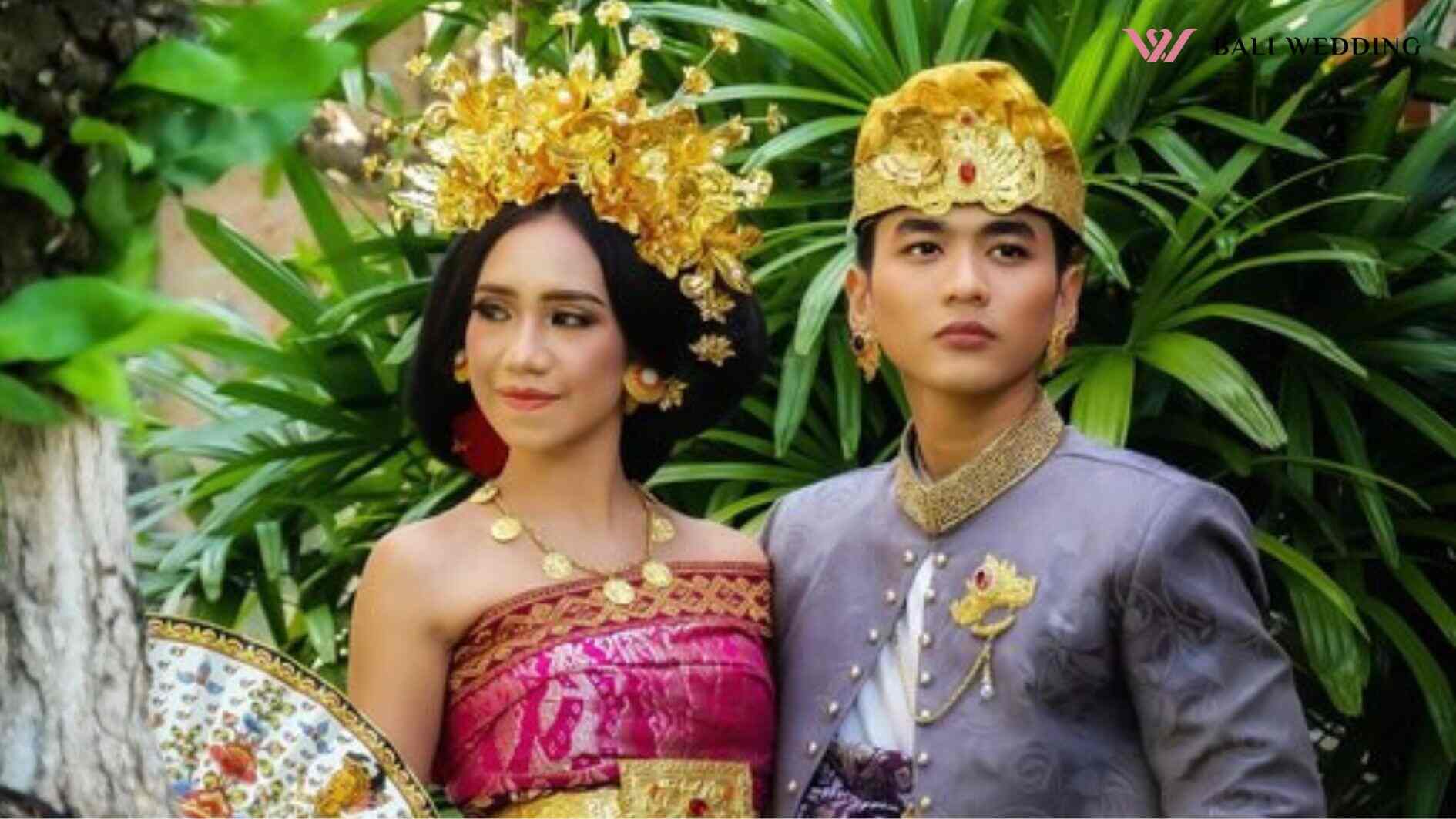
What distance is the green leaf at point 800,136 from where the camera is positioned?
4324mm

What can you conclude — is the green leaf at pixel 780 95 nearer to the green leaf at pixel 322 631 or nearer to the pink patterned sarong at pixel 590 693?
the green leaf at pixel 322 631

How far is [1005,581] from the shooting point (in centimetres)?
304

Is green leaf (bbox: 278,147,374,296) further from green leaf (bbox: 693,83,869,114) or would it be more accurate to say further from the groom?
the groom

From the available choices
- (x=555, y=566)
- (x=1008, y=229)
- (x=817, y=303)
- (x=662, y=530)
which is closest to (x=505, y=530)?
(x=555, y=566)

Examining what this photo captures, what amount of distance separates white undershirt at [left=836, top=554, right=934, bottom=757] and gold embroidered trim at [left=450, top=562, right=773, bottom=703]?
0.60ft

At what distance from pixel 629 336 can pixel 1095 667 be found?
58cm

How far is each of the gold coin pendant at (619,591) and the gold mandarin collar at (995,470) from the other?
1.09 ft

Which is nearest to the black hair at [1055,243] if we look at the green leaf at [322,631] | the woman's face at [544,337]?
the woman's face at [544,337]

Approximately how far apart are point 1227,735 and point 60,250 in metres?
1.70

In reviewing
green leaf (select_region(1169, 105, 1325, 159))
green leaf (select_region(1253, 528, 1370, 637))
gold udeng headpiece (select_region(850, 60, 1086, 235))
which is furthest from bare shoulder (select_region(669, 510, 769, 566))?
green leaf (select_region(1169, 105, 1325, 159))

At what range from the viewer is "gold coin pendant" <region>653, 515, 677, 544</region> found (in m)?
3.12

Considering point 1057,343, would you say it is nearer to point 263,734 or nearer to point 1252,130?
point 263,734

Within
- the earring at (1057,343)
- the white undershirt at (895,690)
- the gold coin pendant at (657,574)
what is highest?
the earring at (1057,343)

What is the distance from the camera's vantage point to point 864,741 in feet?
10.1
